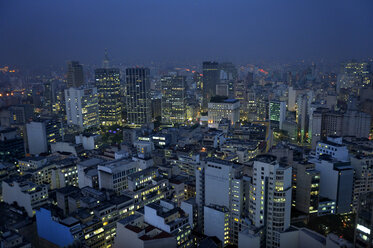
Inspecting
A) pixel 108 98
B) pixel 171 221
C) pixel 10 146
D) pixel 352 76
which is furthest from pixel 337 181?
pixel 352 76

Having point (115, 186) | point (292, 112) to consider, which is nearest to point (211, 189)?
point (115, 186)

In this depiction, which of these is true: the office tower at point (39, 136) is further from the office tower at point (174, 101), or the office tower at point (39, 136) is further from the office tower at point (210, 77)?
the office tower at point (210, 77)

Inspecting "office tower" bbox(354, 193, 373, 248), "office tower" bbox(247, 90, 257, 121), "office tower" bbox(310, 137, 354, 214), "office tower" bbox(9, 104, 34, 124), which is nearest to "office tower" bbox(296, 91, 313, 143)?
"office tower" bbox(247, 90, 257, 121)

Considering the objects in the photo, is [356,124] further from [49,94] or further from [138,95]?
[49,94]

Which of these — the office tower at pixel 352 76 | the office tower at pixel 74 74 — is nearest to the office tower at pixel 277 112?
the office tower at pixel 352 76

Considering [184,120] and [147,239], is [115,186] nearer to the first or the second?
[147,239]
